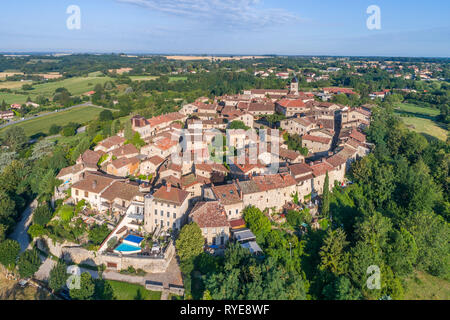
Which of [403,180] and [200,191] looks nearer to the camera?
[200,191]

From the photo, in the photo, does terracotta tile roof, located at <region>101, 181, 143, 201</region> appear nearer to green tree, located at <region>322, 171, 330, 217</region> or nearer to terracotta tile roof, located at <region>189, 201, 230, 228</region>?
terracotta tile roof, located at <region>189, 201, 230, 228</region>

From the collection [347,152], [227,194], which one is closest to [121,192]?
[227,194]

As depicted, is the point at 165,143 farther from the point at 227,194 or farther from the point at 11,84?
the point at 11,84

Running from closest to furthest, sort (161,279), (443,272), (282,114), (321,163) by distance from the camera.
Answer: (161,279) < (443,272) < (321,163) < (282,114)

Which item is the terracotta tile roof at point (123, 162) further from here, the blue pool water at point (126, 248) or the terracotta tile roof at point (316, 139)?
the terracotta tile roof at point (316, 139)
